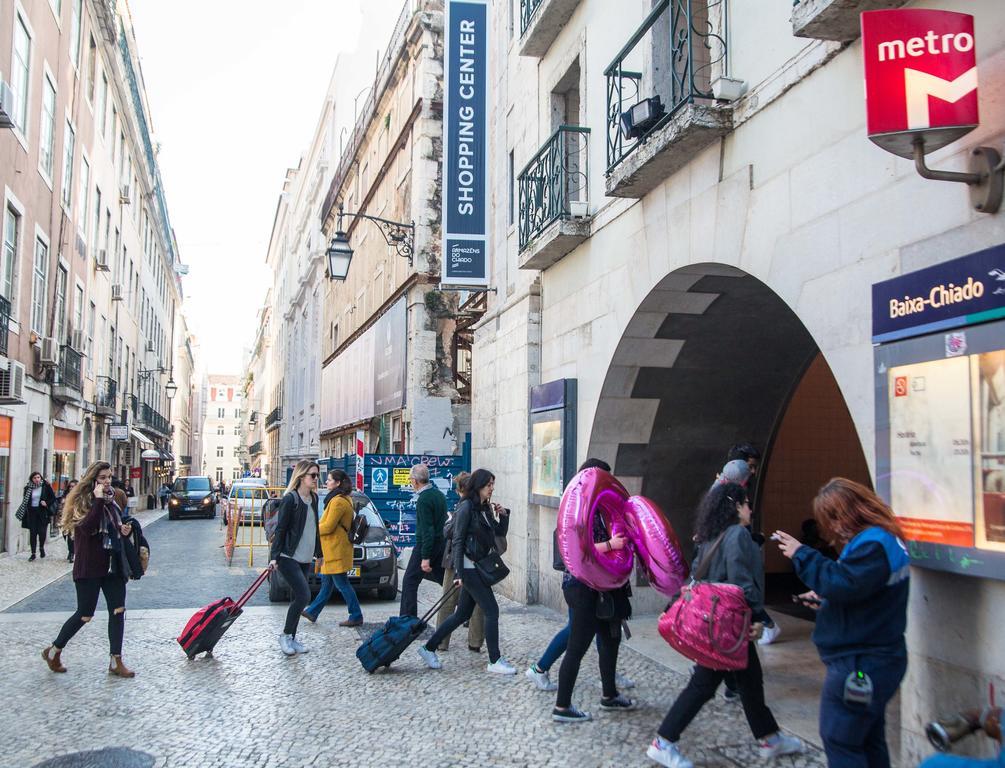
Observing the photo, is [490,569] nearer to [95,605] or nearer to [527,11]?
[95,605]

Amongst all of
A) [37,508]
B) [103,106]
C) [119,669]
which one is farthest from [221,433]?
[119,669]

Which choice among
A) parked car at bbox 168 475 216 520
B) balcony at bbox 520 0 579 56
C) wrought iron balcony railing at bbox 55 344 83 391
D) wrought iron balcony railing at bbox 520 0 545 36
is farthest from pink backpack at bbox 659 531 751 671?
parked car at bbox 168 475 216 520

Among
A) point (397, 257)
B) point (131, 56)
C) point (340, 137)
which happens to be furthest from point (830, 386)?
point (340, 137)

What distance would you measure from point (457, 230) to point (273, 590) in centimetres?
587

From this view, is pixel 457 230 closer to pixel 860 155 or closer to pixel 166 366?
pixel 860 155

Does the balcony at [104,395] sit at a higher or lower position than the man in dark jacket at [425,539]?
higher

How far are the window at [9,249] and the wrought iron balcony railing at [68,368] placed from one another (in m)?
3.67

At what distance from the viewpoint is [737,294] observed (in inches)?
308

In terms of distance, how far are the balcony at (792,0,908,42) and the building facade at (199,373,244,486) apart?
119 meters

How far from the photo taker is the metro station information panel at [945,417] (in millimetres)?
3982

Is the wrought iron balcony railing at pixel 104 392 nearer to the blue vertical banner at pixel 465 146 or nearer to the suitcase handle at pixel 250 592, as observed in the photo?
the blue vertical banner at pixel 465 146

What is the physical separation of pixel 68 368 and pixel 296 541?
53.1 ft

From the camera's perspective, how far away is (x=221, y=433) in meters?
129

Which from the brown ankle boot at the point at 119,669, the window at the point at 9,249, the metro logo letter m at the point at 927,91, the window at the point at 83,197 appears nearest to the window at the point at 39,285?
the window at the point at 9,249
